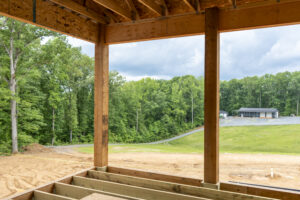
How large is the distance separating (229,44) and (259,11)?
4205 centimetres

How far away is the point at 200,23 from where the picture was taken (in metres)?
3.23

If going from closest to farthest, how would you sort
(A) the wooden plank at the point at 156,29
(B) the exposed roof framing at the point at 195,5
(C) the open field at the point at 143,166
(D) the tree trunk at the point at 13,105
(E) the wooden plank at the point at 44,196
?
(E) the wooden plank at the point at 44,196 → (B) the exposed roof framing at the point at 195,5 → (A) the wooden plank at the point at 156,29 → (C) the open field at the point at 143,166 → (D) the tree trunk at the point at 13,105

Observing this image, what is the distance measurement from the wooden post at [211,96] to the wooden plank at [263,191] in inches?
7.8

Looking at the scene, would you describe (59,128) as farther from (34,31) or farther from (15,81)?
(34,31)

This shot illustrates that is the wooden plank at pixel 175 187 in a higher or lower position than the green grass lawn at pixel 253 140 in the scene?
higher

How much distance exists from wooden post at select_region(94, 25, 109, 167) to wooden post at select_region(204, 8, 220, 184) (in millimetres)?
1882

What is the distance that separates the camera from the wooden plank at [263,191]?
107 inches

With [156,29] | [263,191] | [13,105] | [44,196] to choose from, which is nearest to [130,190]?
[44,196]

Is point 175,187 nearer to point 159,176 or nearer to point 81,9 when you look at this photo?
point 159,176

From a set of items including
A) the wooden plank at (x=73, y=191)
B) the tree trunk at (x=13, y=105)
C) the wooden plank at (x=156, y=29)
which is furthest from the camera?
the tree trunk at (x=13, y=105)

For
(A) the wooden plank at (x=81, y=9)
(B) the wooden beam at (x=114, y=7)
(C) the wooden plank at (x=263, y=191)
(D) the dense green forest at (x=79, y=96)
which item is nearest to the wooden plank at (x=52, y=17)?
A: (A) the wooden plank at (x=81, y=9)

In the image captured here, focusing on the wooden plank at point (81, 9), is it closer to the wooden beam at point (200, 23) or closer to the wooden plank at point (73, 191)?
the wooden beam at point (200, 23)

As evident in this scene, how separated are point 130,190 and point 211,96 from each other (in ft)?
5.80

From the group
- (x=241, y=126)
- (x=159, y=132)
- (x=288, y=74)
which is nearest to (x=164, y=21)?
(x=159, y=132)
